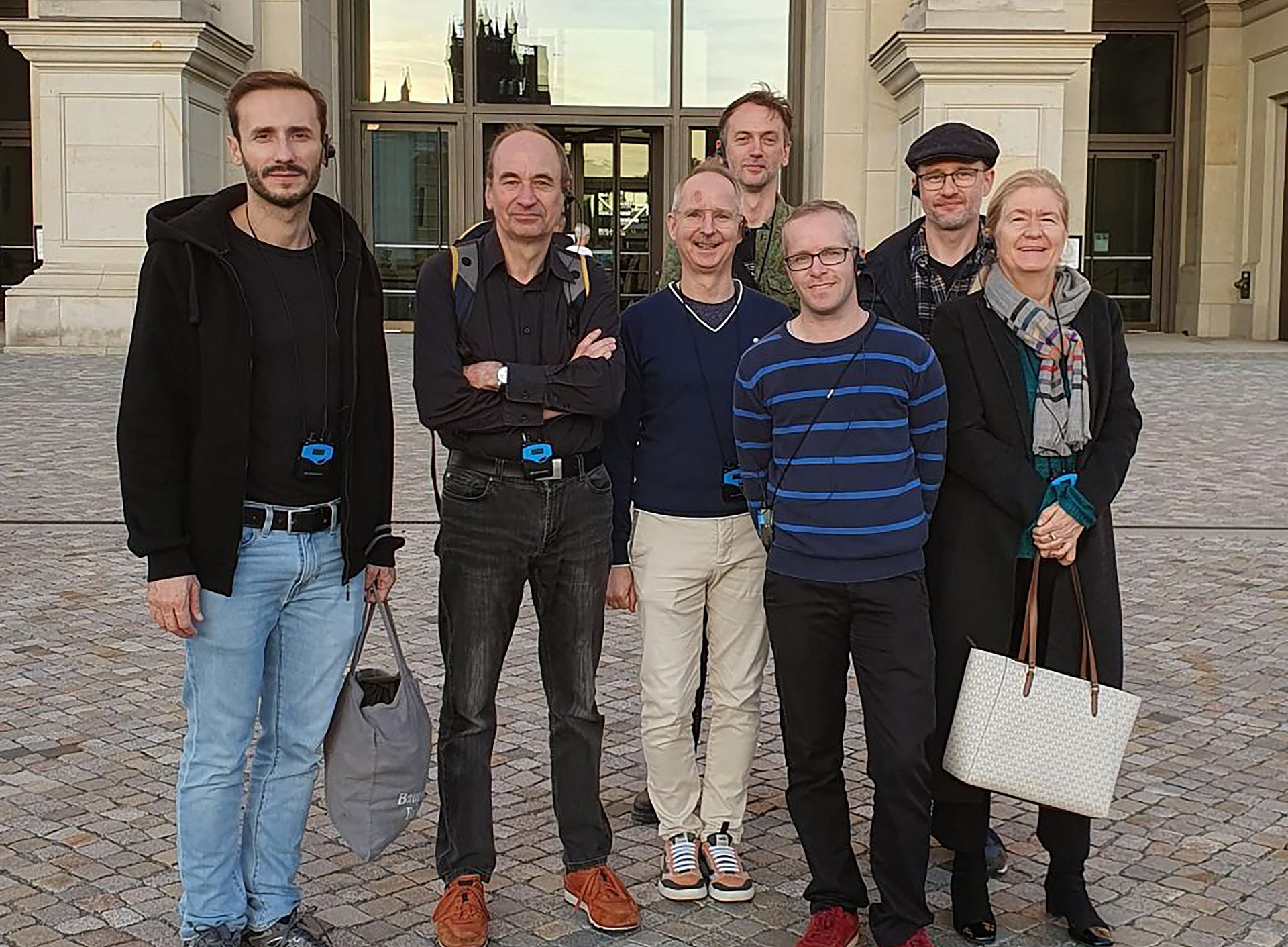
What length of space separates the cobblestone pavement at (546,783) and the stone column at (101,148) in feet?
30.8

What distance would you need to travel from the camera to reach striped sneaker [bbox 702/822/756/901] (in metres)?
4.13

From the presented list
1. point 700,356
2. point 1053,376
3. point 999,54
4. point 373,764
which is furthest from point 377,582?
point 999,54

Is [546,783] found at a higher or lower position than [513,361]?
lower

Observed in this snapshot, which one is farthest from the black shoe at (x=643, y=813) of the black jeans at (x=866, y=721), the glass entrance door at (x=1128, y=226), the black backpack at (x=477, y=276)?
the glass entrance door at (x=1128, y=226)

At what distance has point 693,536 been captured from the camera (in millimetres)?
4180

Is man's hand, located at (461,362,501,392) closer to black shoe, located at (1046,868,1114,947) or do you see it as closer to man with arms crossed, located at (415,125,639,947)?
man with arms crossed, located at (415,125,639,947)

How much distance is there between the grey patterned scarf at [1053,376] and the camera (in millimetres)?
3797

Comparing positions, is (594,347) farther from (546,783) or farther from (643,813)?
(546,783)

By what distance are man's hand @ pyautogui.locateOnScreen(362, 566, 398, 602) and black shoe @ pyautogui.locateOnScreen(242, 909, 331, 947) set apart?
2.59ft

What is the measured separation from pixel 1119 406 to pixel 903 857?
4.09 feet

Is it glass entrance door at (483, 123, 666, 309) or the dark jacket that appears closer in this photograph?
the dark jacket

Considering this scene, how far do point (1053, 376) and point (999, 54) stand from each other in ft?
50.2

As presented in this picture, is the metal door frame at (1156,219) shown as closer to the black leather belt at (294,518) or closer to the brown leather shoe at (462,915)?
the brown leather shoe at (462,915)

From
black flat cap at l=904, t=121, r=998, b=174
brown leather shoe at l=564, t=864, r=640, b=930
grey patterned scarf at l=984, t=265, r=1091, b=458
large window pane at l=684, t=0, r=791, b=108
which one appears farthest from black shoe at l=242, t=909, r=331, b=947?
large window pane at l=684, t=0, r=791, b=108
